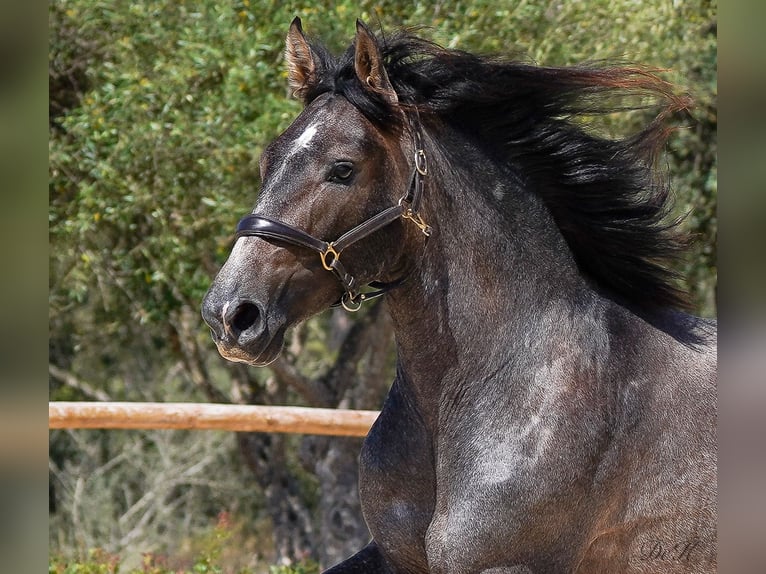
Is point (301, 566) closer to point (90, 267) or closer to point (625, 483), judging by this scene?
point (90, 267)

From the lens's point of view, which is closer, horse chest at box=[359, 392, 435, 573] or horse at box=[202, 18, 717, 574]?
horse at box=[202, 18, 717, 574]

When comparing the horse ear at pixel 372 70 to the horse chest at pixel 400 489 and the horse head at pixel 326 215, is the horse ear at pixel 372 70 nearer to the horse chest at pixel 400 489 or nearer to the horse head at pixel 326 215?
the horse head at pixel 326 215

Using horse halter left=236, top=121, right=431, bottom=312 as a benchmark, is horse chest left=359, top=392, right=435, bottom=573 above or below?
below

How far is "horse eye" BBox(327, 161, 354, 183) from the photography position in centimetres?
269

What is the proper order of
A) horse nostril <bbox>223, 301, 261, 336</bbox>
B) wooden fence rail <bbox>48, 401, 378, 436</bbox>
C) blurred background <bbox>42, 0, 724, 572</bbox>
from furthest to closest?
blurred background <bbox>42, 0, 724, 572</bbox> < wooden fence rail <bbox>48, 401, 378, 436</bbox> < horse nostril <bbox>223, 301, 261, 336</bbox>

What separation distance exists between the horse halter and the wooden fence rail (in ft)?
8.50

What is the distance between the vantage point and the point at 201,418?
17.3ft

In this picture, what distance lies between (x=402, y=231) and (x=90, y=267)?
186 inches

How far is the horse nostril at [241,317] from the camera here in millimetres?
2520

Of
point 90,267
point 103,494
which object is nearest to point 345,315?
point 90,267

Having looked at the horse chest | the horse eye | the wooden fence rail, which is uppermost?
the horse eye

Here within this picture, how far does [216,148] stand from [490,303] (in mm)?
3828

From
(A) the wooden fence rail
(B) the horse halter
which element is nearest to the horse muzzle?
(B) the horse halter

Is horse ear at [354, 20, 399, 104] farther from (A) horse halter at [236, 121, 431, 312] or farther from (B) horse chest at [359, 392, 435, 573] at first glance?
(B) horse chest at [359, 392, 435, 573]
